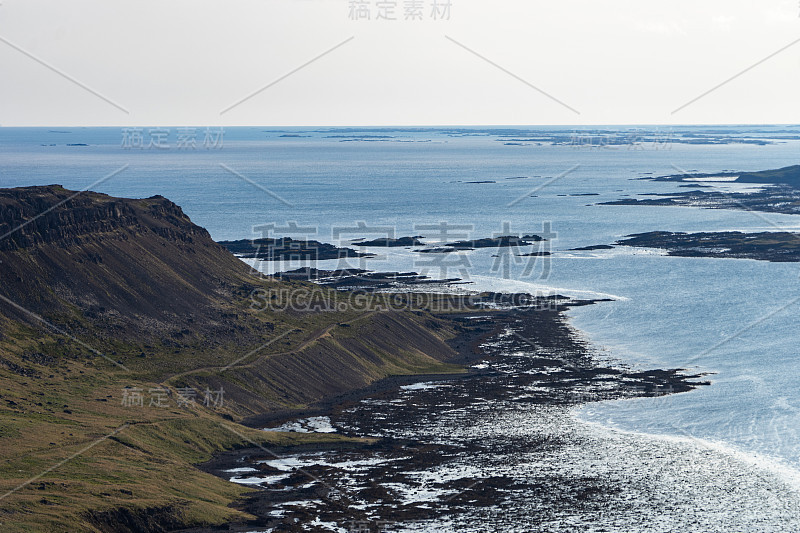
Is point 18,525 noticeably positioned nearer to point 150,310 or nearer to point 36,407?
point 36,407

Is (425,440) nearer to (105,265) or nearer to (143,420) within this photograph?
(143,420)

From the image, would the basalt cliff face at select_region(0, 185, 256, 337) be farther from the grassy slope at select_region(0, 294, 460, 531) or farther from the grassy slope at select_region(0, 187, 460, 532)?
the grassy slope at select_region(0, 294, 460, 531)

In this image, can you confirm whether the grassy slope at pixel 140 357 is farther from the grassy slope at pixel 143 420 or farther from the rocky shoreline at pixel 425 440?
the rocky shoreline at pixel 425 440

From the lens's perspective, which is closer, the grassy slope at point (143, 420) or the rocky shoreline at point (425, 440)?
the grassy slope at point (143, 420)

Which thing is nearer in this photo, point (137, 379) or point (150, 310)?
point (137, 379)

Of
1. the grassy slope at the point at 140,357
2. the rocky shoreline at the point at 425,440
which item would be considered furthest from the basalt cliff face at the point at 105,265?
the rocky shoreline at the point at 425,440

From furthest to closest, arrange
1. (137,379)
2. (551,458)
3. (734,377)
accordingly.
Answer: (734,377)
(137,379)
(551,458)

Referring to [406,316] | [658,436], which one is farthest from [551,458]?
[406,316]

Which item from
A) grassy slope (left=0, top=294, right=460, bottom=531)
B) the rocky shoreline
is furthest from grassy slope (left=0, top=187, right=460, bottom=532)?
the rocky shoreline

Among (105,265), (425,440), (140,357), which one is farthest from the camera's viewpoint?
(105,265)

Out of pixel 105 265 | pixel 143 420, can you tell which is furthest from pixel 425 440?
pixel 105 265

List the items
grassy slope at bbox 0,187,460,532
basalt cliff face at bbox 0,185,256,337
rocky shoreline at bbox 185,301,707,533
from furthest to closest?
basalt cliff face at bbox 0,185,256,337 → rocky shoreline at bbox 185,301,707,533 → grassy slope at bbox 0,187,460,532
